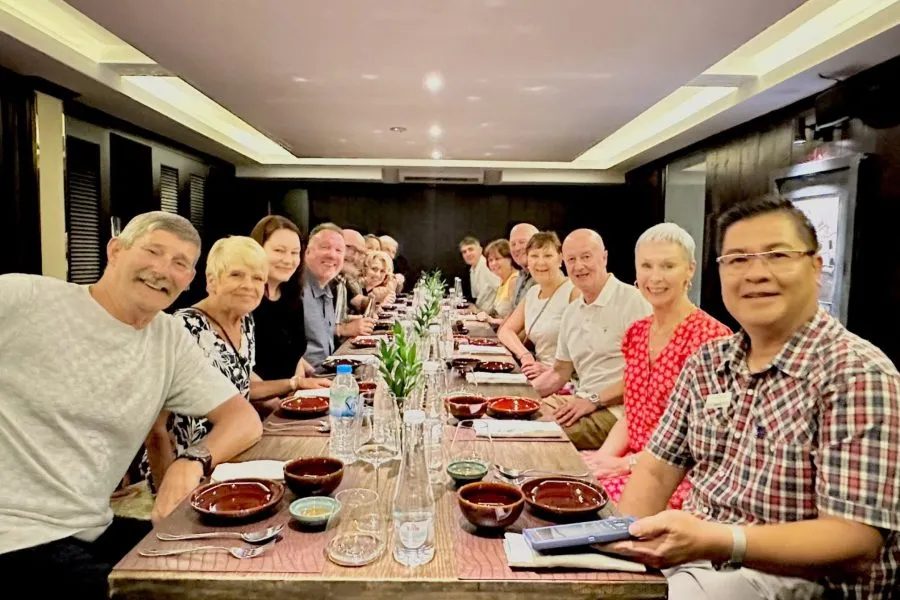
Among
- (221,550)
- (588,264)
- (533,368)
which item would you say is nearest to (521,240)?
(533,368)

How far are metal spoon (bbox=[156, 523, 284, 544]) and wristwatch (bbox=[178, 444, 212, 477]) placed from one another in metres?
0.42

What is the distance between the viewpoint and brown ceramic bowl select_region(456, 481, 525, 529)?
134cm

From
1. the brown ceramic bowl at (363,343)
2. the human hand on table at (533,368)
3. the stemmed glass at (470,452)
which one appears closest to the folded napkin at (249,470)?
the stemmed glass at (470,452)

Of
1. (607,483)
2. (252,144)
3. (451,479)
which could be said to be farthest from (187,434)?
(252,144)

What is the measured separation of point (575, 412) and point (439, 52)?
2155 mm

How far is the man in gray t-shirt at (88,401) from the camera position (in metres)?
1.65

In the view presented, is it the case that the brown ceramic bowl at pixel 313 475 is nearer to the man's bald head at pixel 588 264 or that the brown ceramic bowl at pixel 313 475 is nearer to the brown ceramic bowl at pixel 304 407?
the brown ceramic bowl at pixel 304 407

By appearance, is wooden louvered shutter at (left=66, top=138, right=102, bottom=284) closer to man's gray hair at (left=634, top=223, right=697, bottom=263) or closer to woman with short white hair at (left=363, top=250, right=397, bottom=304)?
woman with short white hair at (left=363, top=250, right=397, bottom=304)

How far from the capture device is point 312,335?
3.83 metres

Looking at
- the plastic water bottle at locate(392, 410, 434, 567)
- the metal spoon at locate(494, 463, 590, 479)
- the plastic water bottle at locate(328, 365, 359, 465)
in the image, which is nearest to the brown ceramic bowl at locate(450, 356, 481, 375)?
the plastic water bottle at locate(328, 365, 359, 465)

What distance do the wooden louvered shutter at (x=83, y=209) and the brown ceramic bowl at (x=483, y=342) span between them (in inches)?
133

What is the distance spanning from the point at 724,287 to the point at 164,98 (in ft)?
18.8

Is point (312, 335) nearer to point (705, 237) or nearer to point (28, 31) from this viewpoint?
point (28, 31)

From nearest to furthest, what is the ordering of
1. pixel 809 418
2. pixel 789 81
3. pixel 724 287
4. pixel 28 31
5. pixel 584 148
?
pixel 809 418
pixel 724 287
pixel 28 31
pixel 789 81
pixel 584 148
